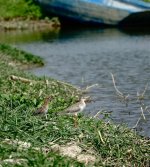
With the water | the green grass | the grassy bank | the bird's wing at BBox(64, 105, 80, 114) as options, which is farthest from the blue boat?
the grassy bank

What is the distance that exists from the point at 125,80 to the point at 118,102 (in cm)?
508

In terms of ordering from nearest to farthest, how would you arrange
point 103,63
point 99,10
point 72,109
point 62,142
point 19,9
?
1. point 62,142
2. point 72,109
3. point 103,63
4. point 99,10
5. point 19,9

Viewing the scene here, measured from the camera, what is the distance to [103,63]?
100 feet

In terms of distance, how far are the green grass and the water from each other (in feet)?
19.8

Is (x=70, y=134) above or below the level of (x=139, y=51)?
above

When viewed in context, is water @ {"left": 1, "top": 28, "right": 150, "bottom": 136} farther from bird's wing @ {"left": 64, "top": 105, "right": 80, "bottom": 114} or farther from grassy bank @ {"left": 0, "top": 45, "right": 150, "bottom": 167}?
grassy bank @ {"left": 0, "top": 45, "right": 150, "bottom": 167}

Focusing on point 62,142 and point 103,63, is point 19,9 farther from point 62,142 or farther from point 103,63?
point 62,142

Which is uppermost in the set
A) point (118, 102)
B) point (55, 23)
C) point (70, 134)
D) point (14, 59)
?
point (70, 134)

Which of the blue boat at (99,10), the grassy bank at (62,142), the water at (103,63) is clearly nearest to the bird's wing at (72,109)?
the grassy bank at (62,142)

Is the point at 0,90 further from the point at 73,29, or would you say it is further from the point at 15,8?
the point at 15,8

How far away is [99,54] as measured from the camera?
3428 cm

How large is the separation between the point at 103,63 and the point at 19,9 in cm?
2575

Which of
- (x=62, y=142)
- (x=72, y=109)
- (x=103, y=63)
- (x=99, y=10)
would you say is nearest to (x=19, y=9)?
(x=99, y=10)

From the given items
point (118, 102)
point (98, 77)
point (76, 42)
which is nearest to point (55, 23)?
point (76, 42)
